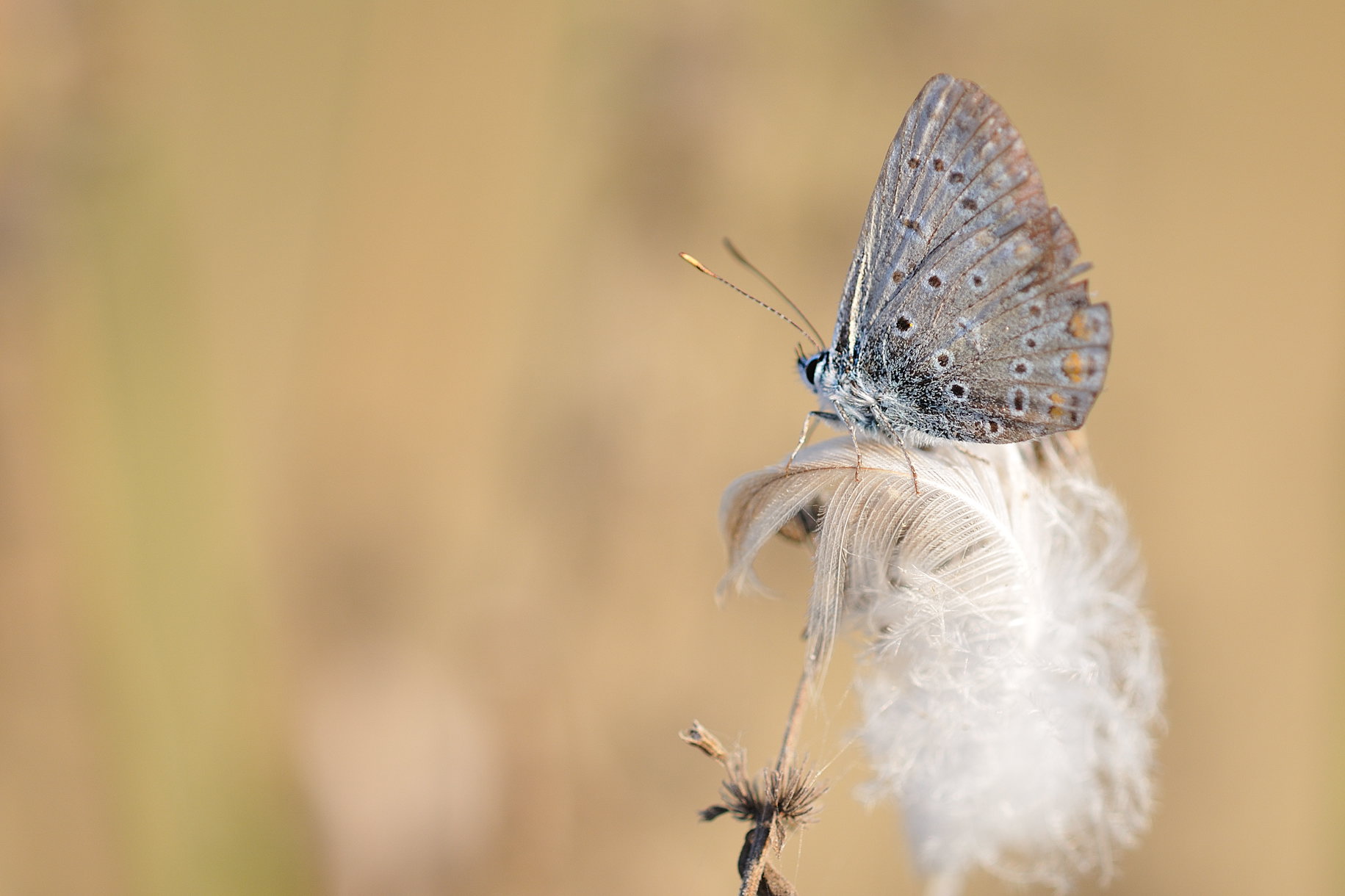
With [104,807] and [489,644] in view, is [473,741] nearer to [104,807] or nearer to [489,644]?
[489,644]

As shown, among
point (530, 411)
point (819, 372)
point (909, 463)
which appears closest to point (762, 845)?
point (909, 463)

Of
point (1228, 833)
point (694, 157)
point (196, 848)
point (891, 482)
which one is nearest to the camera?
point (891, 482)

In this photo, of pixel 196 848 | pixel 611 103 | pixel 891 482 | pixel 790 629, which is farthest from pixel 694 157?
pixel 196 848

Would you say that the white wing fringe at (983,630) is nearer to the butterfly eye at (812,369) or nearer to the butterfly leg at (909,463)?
the butterfly leg at (909,463)

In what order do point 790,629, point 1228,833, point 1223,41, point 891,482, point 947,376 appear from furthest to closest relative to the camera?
point 1223,41, point 1228,833, point 790,629, point 947,376, point 891,482

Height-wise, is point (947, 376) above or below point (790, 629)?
above

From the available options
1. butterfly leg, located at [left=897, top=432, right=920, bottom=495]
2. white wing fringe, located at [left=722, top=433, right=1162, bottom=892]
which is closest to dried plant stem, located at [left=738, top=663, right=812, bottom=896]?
white wing fringe, located at [left=722, top=433, right=1162, bottom=892]

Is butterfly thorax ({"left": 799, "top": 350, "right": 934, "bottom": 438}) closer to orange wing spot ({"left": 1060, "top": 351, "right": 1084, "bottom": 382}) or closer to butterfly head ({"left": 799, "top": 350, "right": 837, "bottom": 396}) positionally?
butterfly head ({"left": 799, "top": 350, "right": 837, "bottom": 396})

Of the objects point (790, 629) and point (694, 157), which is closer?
point (694, 157)
